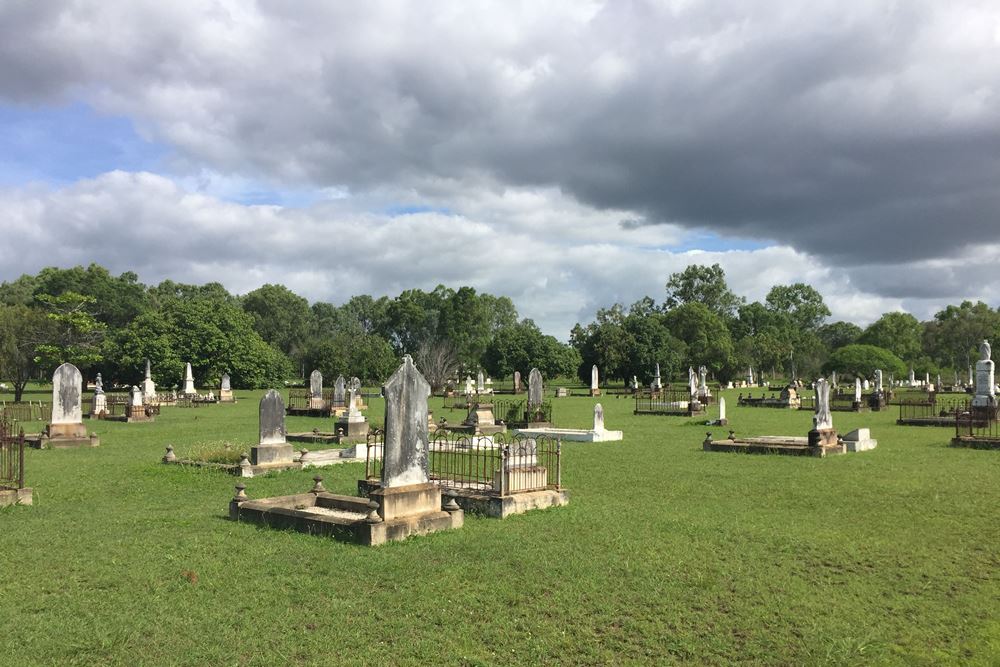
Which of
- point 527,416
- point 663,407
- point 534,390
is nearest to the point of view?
point 527,416

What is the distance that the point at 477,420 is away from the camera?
2744 cm

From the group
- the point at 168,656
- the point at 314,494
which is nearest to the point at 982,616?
the point at 168,656

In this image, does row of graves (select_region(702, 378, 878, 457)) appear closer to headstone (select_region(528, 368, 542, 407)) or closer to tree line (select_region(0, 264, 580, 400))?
headstone (select_region(528, 368, 542, 407))

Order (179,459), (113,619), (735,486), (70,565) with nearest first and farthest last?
(113,619)
(70,565)
(735,486)
(179,459)

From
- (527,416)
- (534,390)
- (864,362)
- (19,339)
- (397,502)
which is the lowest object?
(397,502)

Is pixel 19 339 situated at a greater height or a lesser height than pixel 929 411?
greater

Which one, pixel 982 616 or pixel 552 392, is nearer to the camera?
pixel 982 616

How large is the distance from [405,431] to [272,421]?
24.3ft

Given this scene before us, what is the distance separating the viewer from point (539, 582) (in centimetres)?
761

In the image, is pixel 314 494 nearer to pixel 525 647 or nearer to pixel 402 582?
pixel 402 582

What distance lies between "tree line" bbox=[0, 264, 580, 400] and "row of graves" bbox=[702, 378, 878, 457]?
44.8 m

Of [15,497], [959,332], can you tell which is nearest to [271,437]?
[15,497]

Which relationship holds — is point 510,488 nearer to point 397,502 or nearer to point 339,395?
point 397,502

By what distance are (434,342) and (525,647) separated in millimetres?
83869
